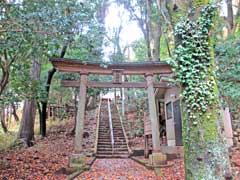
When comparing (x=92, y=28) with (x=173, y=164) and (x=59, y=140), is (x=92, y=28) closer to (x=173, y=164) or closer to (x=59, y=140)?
(x=173, y=164)

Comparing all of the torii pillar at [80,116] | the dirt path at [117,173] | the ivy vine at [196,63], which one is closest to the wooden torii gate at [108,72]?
the torii pillar at [80,116]

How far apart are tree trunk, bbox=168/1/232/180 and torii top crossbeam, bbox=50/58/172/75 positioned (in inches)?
184

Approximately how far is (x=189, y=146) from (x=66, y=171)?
4569 millimetres

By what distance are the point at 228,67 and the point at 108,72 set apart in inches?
163

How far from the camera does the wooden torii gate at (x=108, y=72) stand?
8.07m

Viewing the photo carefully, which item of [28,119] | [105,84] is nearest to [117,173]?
[105,84]

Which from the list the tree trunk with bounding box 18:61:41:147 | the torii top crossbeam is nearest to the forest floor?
the tree trunk with bounding box 18:61:41:147

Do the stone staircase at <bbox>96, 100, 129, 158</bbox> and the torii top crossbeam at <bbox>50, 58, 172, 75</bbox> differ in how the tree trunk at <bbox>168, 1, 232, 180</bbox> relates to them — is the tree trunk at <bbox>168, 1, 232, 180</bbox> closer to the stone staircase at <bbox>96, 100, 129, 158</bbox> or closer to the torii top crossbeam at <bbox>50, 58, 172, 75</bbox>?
the torii top crossbeam at <bbox>50, 58, 172, 75</bbox>

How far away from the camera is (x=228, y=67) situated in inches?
291

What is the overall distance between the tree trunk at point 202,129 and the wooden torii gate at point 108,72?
4340 millimetres

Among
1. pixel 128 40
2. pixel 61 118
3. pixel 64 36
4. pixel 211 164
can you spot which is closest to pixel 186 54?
pixel 211 164

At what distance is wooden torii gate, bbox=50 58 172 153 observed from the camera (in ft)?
26.5

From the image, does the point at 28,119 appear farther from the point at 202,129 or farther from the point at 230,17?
the point at 230,17

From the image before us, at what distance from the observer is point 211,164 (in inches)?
136
